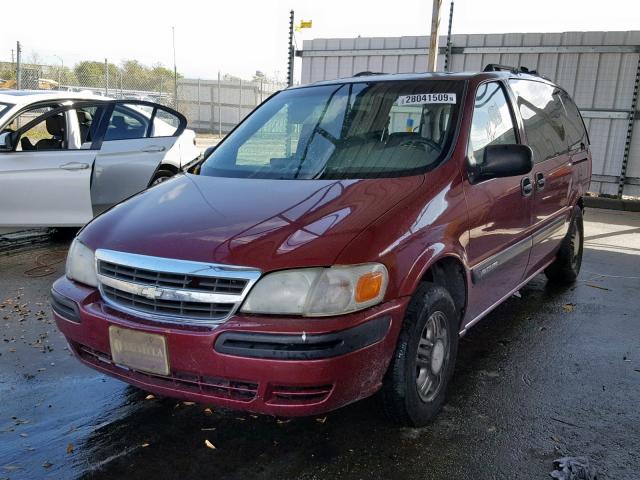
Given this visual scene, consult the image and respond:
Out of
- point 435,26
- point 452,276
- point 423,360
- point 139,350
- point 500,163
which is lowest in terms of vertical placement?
point 423,360

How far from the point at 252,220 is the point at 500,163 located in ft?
4.66

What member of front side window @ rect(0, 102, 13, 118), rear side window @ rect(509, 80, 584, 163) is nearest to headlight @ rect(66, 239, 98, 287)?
rear side window @ rect(509, 80, 584, 163)

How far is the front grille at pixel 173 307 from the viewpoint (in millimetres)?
2311

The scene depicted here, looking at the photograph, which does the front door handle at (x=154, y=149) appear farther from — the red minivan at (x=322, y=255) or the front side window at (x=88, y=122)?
the red minivan at (x=322, y=255)

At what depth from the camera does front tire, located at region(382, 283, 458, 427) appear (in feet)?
8.47

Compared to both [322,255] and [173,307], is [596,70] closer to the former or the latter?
[322,255]

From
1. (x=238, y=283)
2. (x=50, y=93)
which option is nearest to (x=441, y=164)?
(x=238, y=283)

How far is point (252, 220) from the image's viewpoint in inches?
101

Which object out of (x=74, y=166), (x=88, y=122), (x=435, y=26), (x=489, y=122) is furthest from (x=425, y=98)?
(x=435, y=26)

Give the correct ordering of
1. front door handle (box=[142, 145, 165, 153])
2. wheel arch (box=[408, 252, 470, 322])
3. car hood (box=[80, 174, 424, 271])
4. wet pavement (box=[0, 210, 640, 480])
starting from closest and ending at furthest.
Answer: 1. car hood (box=[80, 174, 424, 271])
2. wet pavement (box=[0, 210, 640, 480])
3. wheel arch (box=[408, 252, 470, 322])
4. front door handle (box=[142, 145, 165, 153])

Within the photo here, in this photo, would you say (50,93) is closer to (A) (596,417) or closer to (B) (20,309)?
(B) (20,309)

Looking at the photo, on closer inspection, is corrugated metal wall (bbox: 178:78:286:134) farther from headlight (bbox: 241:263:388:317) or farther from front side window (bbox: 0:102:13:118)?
headlight (bbox: 241:263:388:317)

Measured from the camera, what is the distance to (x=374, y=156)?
318 cm

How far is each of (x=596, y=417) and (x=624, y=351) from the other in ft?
3.57
